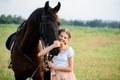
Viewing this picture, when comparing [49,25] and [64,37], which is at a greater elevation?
[49,25]

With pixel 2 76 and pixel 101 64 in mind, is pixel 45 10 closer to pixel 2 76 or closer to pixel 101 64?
pixel 2 76

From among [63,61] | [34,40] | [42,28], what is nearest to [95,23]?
[34,40]

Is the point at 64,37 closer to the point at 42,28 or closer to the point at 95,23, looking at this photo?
the point at 42,28

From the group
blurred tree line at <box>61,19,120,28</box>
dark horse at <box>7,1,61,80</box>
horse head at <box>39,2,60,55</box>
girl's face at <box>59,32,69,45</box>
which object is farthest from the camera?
blurred tree line at <box>61,19,120,28</box>

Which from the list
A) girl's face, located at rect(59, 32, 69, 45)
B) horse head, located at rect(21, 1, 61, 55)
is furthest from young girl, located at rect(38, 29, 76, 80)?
horse head, located at rect(21, 1, 61, 55)

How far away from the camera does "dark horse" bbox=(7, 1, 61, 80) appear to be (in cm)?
461

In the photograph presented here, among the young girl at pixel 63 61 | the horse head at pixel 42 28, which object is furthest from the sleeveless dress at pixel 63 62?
the horse head at pixel 42 28

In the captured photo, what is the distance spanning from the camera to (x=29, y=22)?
5008 mm

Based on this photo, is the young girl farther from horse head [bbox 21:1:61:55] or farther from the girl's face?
horse head [bbox 21:1:61:55]

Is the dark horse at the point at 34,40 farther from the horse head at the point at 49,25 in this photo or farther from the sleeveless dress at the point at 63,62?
the sleeveless dress at the point at 63,62

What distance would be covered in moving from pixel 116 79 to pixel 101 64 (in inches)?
99.6

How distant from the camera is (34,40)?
508 centimetres

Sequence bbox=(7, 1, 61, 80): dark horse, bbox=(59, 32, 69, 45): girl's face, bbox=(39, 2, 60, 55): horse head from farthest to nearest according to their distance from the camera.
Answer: bbox=(7, 1, 61, 80): dark horse
bbox=(39, 2, 60, 55): horse head
bbox=(59, 32, 69, 45): girl's face

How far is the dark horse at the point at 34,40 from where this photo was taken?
4605mm
